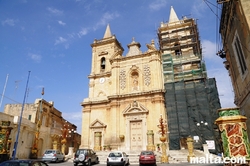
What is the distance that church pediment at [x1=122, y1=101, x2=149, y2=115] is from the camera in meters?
25.3

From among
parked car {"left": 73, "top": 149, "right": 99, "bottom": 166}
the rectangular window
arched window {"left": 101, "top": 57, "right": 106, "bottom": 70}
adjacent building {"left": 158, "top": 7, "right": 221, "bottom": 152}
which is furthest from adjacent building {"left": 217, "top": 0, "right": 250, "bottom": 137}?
arched window {"left": 101, "top": 57, "right": 106, "bottom": 70}

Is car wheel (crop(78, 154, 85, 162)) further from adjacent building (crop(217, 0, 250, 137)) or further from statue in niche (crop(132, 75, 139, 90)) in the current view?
statue in niche (crop(132, 75, 139, 90))

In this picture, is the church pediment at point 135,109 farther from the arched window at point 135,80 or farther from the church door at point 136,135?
the arched window at point 135,80

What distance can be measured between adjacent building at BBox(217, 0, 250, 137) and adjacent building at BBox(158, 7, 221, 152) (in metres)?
8.71

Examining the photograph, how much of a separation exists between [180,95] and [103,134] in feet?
38.0

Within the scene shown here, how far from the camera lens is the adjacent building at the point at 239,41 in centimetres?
1000

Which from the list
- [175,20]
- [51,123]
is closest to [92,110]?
[51,123]

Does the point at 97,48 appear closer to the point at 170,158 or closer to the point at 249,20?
the point at 170,158

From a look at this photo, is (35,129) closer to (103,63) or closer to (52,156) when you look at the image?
(52,156)

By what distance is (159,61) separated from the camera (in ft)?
90.2

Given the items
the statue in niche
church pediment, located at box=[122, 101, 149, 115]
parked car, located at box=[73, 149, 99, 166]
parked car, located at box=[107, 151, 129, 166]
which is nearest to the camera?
parked car, located at box=[107, 151, 129, 166]

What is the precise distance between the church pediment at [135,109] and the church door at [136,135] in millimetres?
1426

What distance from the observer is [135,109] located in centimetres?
2583

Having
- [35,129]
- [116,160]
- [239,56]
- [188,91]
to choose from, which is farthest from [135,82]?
[239,56]
